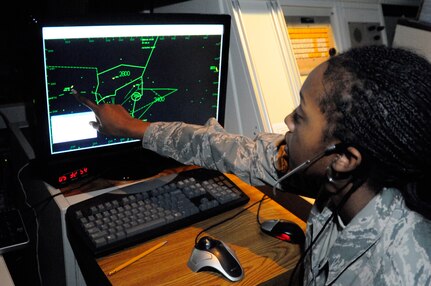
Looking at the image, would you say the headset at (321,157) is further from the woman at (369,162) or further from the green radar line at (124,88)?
the green radar line at (124,88)

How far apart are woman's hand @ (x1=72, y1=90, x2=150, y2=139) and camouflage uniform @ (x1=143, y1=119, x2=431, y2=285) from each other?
28 millimetres

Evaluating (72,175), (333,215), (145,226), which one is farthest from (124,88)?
(333,215)

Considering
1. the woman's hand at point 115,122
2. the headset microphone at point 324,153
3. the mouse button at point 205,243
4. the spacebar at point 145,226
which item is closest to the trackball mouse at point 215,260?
the mouse button at point 205,243

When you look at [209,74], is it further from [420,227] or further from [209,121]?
[420,227]

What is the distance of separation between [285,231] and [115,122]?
1.47ft

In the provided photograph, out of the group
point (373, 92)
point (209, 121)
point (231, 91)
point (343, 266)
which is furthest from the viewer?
point (231, 91)

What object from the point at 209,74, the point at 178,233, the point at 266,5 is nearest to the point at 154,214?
the point at 178,233

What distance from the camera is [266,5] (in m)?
1.19

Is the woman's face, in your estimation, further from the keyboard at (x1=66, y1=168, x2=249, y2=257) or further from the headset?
the keyboard at (x1=66, y1=168, x2=249, y2=257)

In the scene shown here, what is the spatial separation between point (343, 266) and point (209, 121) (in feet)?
1.65

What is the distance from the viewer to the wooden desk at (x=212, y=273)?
2.35 feet

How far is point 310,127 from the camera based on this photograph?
0.68 metres

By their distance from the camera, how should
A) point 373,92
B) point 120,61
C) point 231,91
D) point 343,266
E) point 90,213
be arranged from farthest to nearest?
point 231,91, point 120,61, point 90,213, point 343,266, point 373,92

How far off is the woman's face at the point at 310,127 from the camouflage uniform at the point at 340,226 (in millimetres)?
127
